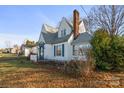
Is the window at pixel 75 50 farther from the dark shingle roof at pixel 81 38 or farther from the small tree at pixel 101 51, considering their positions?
the small tree at pixel 101 51

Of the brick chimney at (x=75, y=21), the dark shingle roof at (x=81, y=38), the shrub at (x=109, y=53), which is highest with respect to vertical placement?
the brick chimney at (x=75, y=21)

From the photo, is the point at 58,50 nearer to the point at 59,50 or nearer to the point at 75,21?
the point at 59,50

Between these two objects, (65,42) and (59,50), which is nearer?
(65,42)

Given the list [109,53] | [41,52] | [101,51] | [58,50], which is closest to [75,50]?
[58,50]

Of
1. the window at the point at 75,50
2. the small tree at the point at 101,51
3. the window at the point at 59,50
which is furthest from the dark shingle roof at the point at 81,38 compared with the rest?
the small tree at the point at 101,51

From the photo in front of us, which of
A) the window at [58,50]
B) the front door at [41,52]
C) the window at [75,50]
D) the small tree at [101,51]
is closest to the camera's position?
the small tree at [101,51]

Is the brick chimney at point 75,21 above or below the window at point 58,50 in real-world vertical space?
above

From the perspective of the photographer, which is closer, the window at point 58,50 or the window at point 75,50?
the window at point 75,50

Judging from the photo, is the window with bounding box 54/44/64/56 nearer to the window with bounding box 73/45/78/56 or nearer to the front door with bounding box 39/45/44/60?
the window with bounding box 73/45/78/56

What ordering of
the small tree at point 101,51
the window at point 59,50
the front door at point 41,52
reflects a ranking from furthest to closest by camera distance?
the front door at point 41,52, the window at point 59,50, the small tree at point 101,51

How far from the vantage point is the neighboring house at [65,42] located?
22.4 metres

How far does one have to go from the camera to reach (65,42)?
78.8ft
